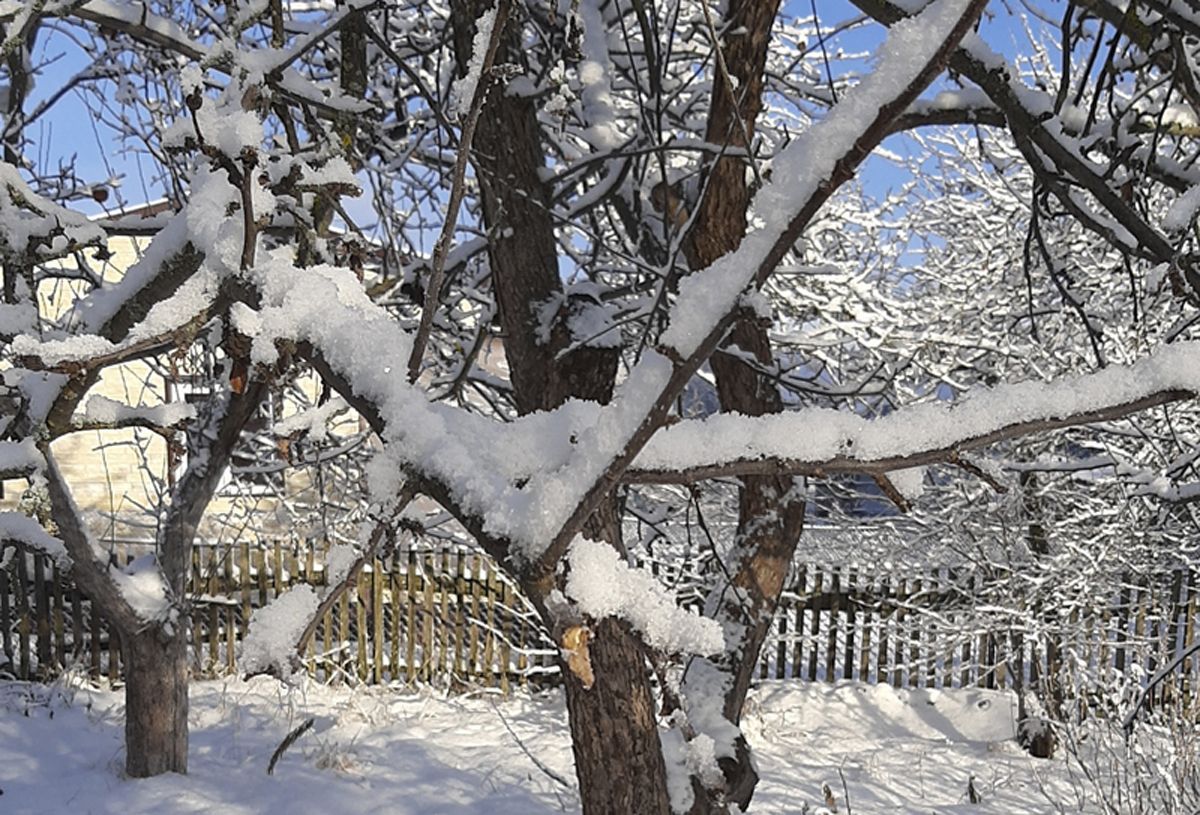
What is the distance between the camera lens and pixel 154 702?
5035mm

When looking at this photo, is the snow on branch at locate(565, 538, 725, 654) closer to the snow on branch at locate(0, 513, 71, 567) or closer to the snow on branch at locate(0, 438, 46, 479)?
the snow on branch at locate(0, 438, 46, 479)

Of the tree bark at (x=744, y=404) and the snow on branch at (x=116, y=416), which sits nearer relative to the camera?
the snow on branch at (x=116, y=416)

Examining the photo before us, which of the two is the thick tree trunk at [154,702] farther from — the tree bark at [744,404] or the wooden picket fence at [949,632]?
the wooden picket fence at [949,632]

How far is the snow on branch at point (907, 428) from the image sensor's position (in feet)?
2.34

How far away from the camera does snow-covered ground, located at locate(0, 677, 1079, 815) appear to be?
5258 mm

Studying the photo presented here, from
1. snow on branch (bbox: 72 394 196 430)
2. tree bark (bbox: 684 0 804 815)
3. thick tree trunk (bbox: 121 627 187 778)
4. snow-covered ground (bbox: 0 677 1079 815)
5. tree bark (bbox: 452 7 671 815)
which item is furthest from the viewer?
snow-covered ground (bbox: 0 677 1079 815)

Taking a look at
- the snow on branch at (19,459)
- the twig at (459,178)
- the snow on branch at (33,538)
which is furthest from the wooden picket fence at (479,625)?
the twig at (459,178)

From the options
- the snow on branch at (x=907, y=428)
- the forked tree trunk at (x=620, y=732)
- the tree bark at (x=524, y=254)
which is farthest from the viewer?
the tree bark at (x=524, y=254)

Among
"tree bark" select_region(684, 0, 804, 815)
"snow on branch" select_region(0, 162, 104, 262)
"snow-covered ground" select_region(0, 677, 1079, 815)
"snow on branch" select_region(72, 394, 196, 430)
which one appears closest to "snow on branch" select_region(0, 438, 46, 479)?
"snow on branch" select_region(72, 394, 196, 430)

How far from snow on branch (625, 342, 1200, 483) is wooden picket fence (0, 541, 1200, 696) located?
6776mm

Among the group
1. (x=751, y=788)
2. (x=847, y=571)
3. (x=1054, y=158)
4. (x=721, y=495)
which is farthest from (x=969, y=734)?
(x=1054, y=158)

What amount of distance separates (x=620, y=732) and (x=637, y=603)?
2.17m

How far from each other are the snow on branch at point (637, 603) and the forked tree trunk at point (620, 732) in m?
1.97

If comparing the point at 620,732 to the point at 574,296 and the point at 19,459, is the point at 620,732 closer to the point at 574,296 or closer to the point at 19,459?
the point at 574,296
